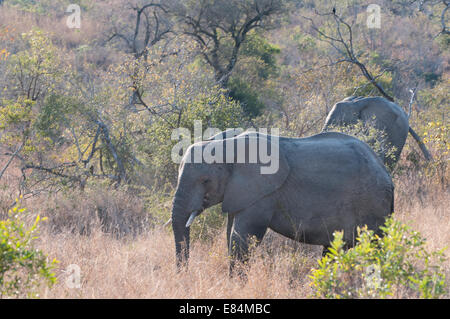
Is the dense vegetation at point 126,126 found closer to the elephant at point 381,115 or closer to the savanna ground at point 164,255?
the savanna ground at point 164,255

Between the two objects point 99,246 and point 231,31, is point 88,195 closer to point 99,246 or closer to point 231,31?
point 99,246

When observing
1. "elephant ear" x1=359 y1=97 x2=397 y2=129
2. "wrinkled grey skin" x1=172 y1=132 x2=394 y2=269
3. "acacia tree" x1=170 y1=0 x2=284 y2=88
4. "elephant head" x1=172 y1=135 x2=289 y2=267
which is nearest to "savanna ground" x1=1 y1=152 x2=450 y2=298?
"wrinkled grey skin" x1=172 y1=132 x2=394 y2=269

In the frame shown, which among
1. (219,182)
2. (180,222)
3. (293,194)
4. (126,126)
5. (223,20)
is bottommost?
(180,222)

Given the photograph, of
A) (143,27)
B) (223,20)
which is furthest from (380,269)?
(143,27)

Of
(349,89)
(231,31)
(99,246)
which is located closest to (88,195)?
(99,246)

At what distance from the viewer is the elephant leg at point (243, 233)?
17.5 feet

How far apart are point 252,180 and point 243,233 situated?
51 cm

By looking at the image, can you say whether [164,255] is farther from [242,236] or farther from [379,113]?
[379,113]

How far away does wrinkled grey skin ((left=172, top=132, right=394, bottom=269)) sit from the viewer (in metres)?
5.38

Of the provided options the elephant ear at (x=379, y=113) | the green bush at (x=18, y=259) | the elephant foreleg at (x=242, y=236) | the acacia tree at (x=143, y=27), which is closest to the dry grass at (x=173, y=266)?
the elephant foreleg at (x=242, y=236)

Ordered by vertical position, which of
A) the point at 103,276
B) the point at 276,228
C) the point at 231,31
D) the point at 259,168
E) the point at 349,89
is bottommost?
the point at 103,276

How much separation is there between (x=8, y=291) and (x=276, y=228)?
2545 millimetres

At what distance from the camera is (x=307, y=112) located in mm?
10789

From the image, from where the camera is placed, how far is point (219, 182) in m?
5.46
